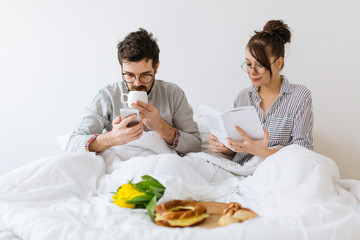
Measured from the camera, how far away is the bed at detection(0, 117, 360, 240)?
98 cm

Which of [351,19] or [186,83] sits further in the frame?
[186,83]

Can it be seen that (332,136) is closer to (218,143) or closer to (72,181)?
(218,143)

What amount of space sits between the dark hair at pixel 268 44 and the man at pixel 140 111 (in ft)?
1.58

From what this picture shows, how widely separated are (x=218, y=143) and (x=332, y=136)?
1.08 metres

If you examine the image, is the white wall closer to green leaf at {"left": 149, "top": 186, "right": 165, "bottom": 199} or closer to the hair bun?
the hair bun

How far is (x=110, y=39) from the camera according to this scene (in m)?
2.65

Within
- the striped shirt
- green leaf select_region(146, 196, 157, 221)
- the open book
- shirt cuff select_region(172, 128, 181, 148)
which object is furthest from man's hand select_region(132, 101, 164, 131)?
green leaf select_region(146, 196, 157, 221)

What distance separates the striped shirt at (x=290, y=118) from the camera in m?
1.80

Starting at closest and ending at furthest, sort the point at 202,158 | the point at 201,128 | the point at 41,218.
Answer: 1. the point at 41,218
2. the point at 202,158
3. the point at 201,128

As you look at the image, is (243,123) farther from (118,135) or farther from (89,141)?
(89,141)

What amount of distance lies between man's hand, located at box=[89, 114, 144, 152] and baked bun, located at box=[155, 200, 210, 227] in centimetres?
61

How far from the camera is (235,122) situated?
159 cm

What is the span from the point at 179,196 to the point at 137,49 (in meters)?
0.84

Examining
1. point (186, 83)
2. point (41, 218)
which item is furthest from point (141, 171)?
point (186, 83)
